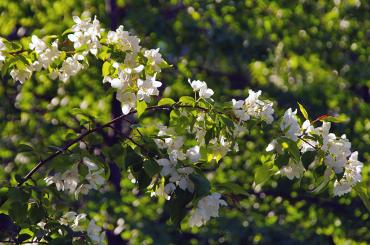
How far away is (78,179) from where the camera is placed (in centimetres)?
249

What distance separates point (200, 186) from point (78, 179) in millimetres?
483

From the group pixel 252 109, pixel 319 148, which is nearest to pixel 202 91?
pixel 252 109

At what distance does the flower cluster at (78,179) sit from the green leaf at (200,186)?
1.21 feet

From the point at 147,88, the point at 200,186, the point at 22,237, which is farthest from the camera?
the point at 22,237

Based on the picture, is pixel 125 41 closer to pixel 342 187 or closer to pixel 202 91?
pixel 202 91

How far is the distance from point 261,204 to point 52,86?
183 cm

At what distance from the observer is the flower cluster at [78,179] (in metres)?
2.46

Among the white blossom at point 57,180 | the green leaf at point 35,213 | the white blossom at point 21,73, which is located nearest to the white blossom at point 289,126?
the white blossom at point 57,180

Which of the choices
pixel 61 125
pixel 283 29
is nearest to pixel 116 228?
pixel 61 125

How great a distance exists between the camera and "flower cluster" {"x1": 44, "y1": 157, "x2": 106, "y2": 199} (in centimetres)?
246

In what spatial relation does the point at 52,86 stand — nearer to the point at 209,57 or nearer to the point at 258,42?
the point at 209,57

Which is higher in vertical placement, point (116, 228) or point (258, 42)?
point (258, 42)

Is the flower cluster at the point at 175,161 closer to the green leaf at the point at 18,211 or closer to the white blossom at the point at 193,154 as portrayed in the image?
the white blossom at the point at 193,154

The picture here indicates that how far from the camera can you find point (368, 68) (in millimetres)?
6371
